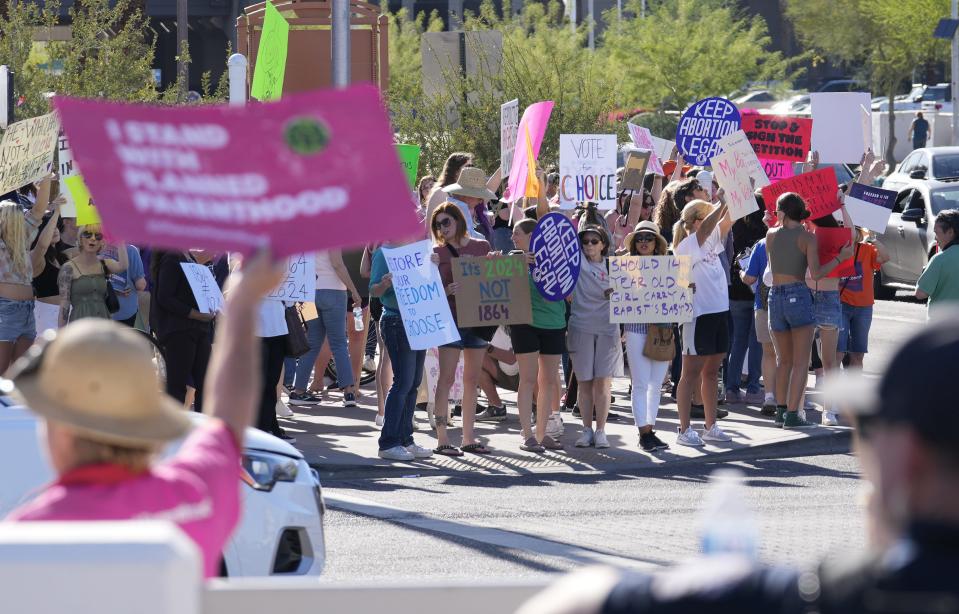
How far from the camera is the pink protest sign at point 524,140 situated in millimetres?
14102

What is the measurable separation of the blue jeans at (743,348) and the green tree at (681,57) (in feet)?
92.3

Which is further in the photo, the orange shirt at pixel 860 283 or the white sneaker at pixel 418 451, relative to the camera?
the orange shirt at pixel 860 283

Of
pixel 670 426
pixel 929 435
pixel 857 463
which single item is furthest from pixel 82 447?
pixel 670 426

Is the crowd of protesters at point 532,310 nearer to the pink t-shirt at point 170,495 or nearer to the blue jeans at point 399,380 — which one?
the blue jeans at point 399,380

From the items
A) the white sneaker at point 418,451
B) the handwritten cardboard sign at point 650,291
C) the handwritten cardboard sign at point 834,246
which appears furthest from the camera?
the handwritten cardboard sign at point 834,246

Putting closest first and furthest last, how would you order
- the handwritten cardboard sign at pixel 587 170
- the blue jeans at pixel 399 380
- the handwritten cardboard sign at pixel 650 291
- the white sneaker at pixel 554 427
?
the blue jeans at pixel 399 380 < the handwritten cardboard sign at pixel 650 291 < the white sneaker at pixel 554 427 < the handwritten cardboard sign at pixel 587 170

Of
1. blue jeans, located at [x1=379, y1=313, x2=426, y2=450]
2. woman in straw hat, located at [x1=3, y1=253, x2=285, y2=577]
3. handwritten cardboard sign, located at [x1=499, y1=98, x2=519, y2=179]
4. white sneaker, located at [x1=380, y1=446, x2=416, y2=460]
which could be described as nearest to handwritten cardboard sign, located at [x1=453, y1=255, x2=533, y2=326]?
blue jeans, located at [x1=379, y1=313, x2=426, y2=450]

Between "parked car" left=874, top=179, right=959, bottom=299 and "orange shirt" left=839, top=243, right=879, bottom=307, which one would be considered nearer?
"orange shirt" left=839, top=243, right=879, bottom=307

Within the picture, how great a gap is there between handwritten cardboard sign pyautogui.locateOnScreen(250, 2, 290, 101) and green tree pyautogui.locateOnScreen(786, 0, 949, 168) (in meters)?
34.8

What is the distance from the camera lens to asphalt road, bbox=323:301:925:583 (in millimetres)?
8164

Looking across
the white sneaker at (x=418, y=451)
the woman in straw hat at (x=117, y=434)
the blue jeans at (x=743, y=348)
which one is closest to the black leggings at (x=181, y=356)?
the white sneaker at (x=418, y=451)

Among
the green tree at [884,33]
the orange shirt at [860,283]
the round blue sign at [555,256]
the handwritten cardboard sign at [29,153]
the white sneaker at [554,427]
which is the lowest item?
the white sneaker at [554,427]

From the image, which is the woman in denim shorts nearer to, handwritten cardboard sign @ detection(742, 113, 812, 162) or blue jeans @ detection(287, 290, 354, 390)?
handwritten cardboard sign @ detection(742, 113, 812, 162)

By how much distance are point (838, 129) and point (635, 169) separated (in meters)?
2.06
